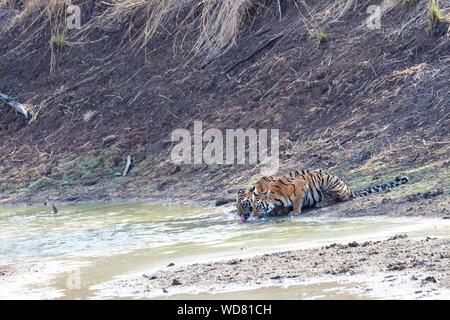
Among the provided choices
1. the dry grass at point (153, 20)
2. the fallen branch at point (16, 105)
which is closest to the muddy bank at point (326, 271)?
the dry grass at point (153, 20)

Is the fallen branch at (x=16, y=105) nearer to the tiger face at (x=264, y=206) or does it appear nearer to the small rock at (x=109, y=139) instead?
the small rock at (x=109, y=139)

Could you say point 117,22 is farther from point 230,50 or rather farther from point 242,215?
point 242,215

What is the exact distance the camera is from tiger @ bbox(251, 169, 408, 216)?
1049 cm

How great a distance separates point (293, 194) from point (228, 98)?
603 centimetres

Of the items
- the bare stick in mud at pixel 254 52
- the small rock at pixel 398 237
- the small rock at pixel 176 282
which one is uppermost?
the bare stick in mud at pixel 254 52

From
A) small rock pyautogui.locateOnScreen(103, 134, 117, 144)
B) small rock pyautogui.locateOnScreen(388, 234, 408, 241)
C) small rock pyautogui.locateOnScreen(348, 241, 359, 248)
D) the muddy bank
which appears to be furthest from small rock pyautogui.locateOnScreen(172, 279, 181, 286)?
small rock pyautogui.locateOnScreen(103, 134, 117, 144)

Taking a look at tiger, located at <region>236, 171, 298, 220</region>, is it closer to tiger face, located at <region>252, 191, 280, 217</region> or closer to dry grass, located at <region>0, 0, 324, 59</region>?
tiger face, located at <region>252, 191, 280, 217</region>

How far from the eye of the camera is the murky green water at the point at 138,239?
23.9 ft

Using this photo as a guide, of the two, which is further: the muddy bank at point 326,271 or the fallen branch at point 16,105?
the fallen branch at point 16,105

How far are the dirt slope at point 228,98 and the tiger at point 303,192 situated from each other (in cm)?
66

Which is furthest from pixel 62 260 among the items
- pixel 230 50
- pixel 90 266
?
pixel 230 50

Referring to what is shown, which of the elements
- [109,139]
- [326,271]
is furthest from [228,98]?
[326,271]

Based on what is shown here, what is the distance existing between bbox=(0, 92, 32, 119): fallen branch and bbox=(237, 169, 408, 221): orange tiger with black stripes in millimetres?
9540

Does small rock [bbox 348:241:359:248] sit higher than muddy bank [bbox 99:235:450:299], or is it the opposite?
small rock [bbox 348:241:359:248]
